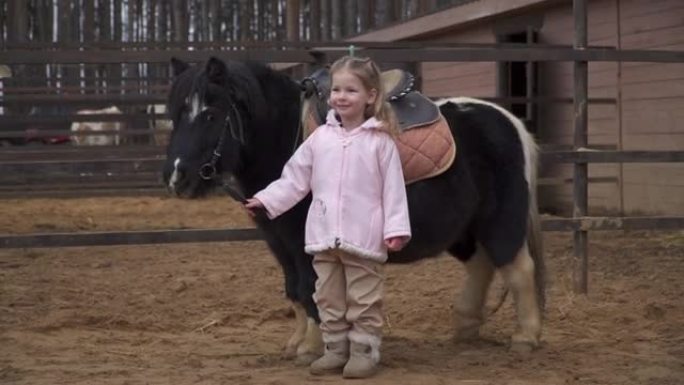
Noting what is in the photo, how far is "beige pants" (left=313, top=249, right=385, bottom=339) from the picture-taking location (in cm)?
451

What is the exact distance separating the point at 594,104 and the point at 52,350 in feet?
25.3

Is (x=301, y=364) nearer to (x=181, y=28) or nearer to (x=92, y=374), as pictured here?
(x=92, y=374)

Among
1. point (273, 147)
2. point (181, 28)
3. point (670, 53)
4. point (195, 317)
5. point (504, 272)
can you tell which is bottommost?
point (195, 317)

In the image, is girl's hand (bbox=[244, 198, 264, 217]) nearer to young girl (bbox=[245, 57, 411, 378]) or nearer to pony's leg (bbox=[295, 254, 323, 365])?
young girl (bbox=[245, 57, 411, 378])

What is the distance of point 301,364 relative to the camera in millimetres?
4852

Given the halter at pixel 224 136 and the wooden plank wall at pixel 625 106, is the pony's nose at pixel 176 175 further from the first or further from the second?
the wooden plank wall at pixel 625 106

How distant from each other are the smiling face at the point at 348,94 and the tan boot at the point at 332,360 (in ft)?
3.12

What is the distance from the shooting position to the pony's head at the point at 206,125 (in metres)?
4.51

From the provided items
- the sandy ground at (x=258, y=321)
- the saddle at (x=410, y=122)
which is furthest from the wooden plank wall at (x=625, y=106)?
the saddle at (x=410, y=122)

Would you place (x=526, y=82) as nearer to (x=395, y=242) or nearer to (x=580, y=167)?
(x=580, y=167)

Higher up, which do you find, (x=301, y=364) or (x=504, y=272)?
(x=504, y=272)

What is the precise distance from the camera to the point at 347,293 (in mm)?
4539

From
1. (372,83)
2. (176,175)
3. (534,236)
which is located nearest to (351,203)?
(372,83)

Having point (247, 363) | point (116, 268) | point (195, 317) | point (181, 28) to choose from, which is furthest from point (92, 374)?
point (181, 28)
